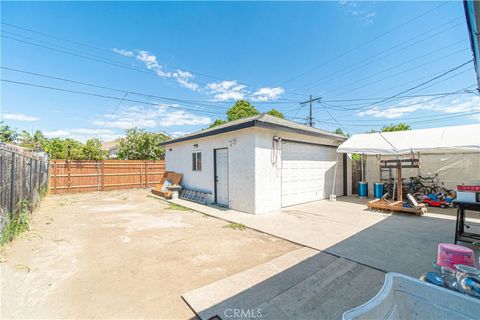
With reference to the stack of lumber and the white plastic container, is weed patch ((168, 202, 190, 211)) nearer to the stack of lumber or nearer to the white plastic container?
the stack of lumber

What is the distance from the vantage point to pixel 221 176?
804cm

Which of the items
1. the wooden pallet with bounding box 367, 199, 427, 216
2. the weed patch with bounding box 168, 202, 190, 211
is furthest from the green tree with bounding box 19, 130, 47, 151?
the wooden pallet with bounding box 367, 199, 427, 216

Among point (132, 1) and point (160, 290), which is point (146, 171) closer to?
point (132, 1)

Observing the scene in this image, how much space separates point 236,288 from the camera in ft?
8.63

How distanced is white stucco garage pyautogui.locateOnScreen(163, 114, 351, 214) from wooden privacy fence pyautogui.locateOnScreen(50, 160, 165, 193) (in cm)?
537

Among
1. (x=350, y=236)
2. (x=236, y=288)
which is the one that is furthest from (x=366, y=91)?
(x=236, y=288)

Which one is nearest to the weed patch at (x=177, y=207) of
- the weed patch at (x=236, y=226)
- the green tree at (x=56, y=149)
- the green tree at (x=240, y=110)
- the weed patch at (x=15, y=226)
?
the weed patch at (x=236, y=226)

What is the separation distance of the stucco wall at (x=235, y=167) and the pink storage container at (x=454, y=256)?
4824 mm

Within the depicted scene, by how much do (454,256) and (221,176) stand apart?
6.69 m

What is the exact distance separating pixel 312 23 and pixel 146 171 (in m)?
13.4

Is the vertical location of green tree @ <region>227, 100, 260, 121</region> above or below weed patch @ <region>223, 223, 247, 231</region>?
above

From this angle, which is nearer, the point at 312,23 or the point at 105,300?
the point at 105,300

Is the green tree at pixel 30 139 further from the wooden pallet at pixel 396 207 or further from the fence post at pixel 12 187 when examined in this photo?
the wooden pallet at pixel 396 207

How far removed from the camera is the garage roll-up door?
25.2 feet
